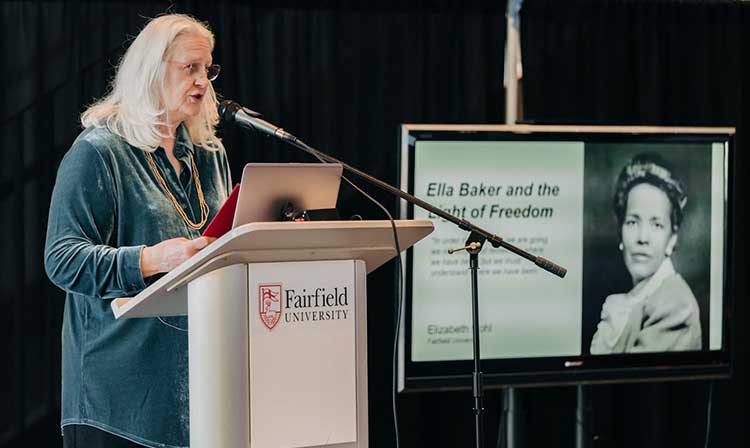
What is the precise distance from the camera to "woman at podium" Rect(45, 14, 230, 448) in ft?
6.90

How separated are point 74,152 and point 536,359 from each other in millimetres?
2056

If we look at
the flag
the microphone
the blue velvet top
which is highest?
the flag

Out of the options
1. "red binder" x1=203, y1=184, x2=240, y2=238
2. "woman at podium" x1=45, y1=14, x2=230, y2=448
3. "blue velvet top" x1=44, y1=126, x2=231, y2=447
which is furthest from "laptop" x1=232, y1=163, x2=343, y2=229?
"blue velvet top" x1=44, y1=126, x2=231, y2=447

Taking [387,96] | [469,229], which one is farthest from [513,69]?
[469,229]

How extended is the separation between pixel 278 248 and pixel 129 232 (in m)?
0.59

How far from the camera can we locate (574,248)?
12.2 feet

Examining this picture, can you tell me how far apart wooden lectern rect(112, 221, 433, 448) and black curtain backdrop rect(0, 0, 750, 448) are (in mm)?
1858

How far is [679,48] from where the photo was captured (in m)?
4.39

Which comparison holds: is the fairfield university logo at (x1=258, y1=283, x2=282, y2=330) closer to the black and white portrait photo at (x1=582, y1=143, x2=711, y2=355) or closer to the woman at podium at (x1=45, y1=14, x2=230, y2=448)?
the woman at podium at (x1=45, y1=14, x2=230, y2=448)

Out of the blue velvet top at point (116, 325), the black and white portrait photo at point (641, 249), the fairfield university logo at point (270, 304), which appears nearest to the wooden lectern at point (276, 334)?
the fairfield university logo at point (270, 304)

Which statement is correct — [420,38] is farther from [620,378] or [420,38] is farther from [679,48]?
[620,378]

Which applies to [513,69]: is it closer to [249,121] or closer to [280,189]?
[249,121]

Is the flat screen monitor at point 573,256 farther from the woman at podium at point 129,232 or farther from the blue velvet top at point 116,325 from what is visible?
the blue velvet top at point 116,325

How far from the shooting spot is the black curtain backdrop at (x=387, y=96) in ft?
12.0
